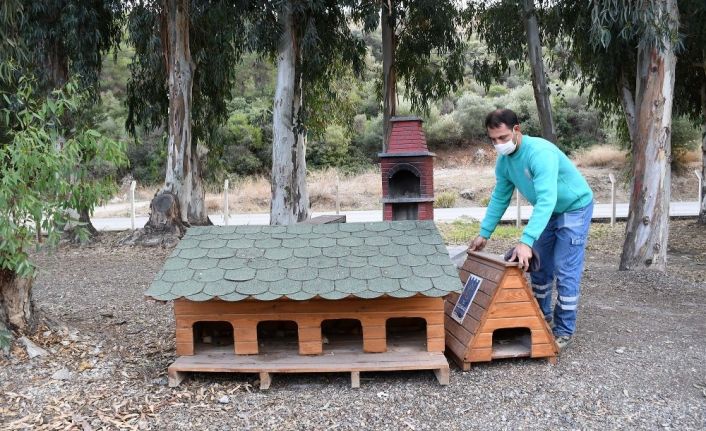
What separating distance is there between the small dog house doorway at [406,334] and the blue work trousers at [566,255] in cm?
99

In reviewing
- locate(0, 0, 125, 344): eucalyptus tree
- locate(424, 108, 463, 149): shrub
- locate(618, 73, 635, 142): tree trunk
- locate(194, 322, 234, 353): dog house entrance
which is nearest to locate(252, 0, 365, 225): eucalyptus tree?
locate(618, 73, 635, 142): tree trunk

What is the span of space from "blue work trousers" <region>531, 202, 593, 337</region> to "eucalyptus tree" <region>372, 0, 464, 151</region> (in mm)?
6978

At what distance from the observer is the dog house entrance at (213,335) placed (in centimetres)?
436

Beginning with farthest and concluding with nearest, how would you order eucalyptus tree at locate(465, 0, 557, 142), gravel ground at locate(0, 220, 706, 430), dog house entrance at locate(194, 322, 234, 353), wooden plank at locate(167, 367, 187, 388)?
eucalyptus tree at locate(465, 0, 557, 142) → dog house entrance at locate(194, 322, 234, 353) → wooden plank at locate(167, 367, 187, 388) → gravel ground at locate(0, 220, 706, 430)

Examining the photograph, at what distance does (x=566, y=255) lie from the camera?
4.12 m

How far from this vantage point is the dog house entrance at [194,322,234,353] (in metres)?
4.36

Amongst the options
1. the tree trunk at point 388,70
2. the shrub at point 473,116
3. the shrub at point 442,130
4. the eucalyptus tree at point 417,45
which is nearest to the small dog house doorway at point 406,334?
the eucalyptus tree at point 417,45

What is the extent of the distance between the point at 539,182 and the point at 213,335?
265 cm

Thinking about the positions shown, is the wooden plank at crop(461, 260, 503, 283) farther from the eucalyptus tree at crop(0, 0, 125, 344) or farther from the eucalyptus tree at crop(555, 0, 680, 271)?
the eucalyptus tree at crop(555, 0, 680, 271)

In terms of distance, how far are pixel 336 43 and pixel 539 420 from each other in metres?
11.1

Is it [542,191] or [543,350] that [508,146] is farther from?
[543,350]

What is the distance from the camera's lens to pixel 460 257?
23.2ft

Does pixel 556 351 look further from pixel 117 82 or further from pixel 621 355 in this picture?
pixel 117 82

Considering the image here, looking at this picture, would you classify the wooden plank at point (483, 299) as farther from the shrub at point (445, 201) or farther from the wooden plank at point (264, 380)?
the shrub at point (445, 201)
